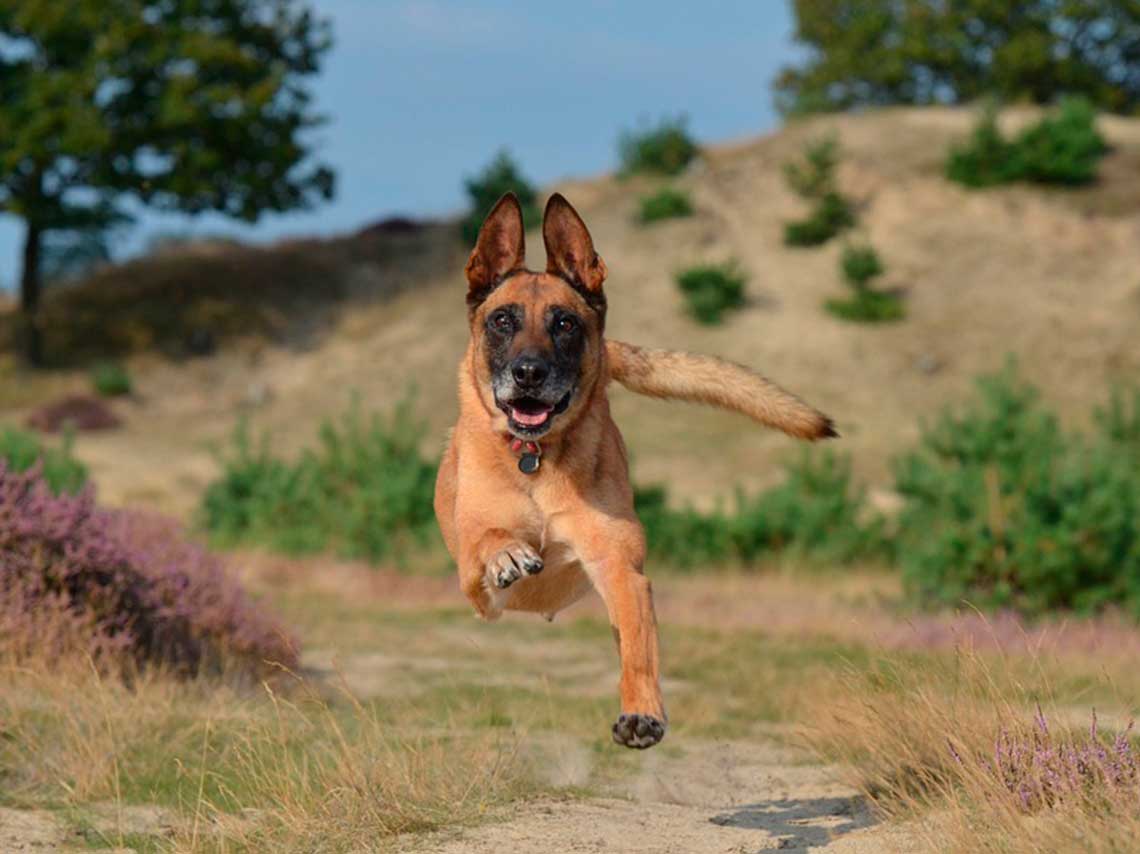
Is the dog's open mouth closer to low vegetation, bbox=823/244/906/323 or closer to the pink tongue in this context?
the pink tongue

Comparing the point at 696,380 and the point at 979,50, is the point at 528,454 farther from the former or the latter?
the point at 979,50

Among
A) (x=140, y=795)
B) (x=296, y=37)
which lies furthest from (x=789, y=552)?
(x=296, y=37)

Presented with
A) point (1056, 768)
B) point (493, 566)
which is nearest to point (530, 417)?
point (493, 566)

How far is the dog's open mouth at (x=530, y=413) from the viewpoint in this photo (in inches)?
260

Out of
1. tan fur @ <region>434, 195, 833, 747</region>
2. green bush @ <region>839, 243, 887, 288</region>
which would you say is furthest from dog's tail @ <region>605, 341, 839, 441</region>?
green bush @ <region>839, 243, 887, 288</region>

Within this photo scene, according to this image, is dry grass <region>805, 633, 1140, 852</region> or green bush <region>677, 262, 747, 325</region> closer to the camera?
dry grass <region>805, 633, 1140, 852</region>

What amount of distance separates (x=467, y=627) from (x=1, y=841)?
33.4ft

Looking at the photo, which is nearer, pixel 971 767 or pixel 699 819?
pixel 971 767

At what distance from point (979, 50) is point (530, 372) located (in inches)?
2116

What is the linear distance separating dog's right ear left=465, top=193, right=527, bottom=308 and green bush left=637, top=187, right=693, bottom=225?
37086mm

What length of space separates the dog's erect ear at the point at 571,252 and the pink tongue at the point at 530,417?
0.83 m

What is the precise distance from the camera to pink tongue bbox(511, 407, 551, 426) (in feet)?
21.7

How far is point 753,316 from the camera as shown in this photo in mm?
39719

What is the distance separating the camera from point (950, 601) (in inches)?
688
